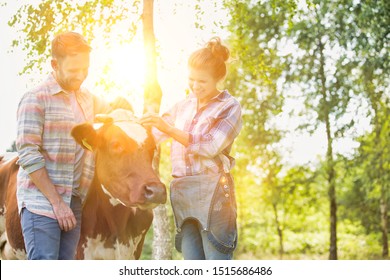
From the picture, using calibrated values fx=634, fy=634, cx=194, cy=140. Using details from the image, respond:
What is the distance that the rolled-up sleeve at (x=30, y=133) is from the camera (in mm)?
2648

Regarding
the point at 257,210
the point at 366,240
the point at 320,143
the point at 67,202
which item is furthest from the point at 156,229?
the point at 257,210

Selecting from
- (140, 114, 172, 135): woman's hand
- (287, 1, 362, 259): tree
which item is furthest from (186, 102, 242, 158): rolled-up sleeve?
(287, 1, 362, 259): tree

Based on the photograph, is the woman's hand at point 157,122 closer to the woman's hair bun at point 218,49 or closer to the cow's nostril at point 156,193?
the cow's nostril at point 156,193

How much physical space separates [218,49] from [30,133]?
89 cm

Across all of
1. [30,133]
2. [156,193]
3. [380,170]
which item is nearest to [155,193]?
[156,193]

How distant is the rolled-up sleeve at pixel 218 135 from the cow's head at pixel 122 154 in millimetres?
233

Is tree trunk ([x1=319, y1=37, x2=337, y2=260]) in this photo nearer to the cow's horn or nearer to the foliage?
the foliage

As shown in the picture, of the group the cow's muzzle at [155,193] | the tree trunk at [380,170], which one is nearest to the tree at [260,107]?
the tree trunk at [380,170]

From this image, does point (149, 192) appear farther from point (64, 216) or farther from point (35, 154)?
point (35, 154)

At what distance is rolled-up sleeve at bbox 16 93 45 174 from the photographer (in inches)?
104

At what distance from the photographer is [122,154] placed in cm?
291

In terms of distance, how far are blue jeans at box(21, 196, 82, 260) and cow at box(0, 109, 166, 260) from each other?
32cm
